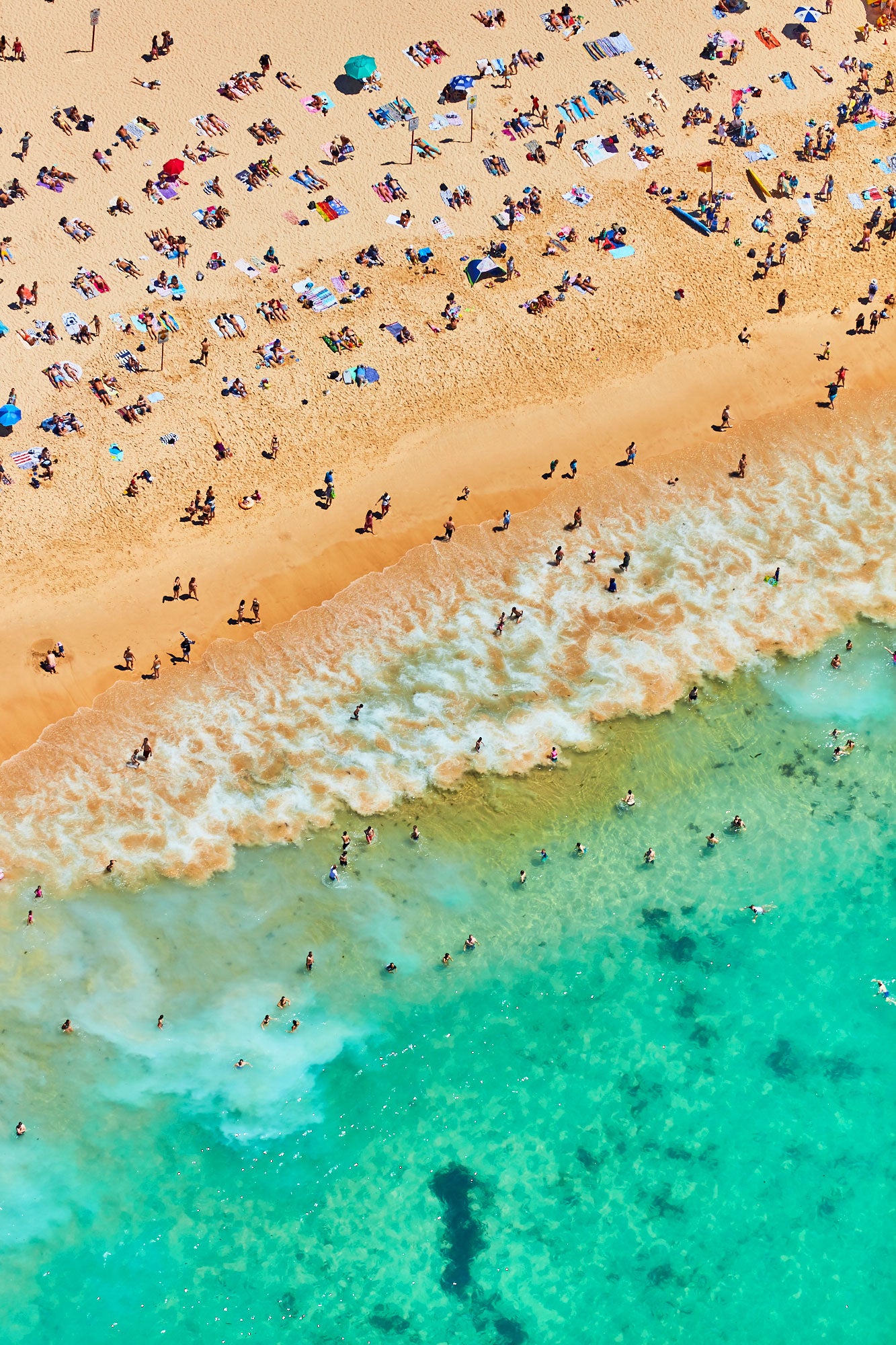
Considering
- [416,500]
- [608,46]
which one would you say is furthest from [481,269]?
[608,46]

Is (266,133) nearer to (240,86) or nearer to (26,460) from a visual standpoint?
(240,86)

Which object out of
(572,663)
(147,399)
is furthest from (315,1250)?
(147,399)

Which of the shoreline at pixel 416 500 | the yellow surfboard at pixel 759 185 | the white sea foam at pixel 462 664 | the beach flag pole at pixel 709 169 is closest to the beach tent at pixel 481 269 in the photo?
the shoreline at pixel 416 500

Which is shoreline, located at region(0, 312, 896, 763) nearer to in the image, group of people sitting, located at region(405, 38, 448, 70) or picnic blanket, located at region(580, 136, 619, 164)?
picnic blanket, located at region(580, 136, 619, 164)

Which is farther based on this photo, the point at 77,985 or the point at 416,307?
the point at 416,307

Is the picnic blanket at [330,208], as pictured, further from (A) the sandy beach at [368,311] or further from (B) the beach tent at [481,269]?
(B) the beach tent at [481,269]

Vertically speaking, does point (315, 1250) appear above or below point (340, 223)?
below

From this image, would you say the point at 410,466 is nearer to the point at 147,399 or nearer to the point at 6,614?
the point at 147,399
